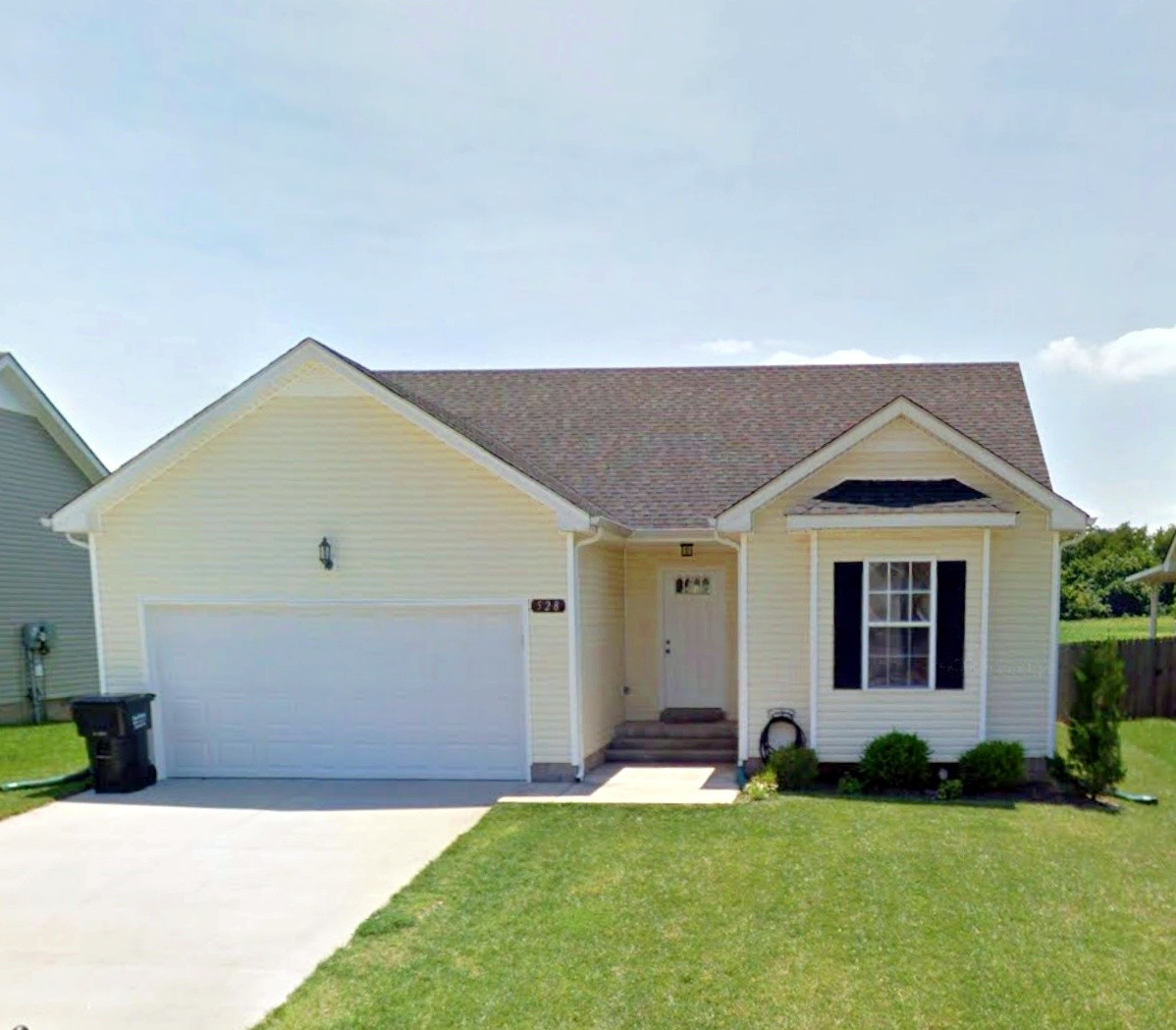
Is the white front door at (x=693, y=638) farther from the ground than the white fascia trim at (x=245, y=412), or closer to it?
closer to it

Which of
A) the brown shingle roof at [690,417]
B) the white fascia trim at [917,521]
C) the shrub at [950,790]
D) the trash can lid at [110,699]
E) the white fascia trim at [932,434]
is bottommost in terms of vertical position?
the shrub at [950,790]

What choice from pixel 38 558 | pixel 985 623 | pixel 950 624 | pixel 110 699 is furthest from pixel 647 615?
pixel 38 558

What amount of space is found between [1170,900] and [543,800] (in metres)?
5.82

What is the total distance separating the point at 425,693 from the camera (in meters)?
10.4

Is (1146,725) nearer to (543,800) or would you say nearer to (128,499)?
(543,800)

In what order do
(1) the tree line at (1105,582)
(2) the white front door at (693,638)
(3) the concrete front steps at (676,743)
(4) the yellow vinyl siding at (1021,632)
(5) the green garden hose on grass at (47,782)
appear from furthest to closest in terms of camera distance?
(1) the tree line at (1105,582), (2) the white front door at (693,638), (3) the concrete front steps at (676,743), (5) the green garden hose on grass at (47,782), (4) the yellow vinyl siding at (1021,632)

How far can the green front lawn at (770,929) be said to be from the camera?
183 inches

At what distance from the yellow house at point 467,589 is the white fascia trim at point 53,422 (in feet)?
25.3

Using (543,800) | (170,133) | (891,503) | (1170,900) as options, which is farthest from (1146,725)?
(170,133)

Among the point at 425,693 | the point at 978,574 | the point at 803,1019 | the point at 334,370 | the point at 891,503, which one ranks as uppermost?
the point at 334,370

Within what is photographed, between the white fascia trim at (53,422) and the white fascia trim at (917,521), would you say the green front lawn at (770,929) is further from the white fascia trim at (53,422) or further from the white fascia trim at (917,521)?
the white fascia trim at (53,422)

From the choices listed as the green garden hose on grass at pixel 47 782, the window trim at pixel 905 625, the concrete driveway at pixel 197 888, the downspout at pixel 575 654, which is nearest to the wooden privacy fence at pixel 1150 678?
the window trim at pixel 905 625

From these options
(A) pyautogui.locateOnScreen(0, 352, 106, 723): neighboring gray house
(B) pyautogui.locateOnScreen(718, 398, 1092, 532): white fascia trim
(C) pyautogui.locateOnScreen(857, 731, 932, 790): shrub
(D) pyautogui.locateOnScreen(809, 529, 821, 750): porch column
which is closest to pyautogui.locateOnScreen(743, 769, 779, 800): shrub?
(D) pyautogui.locateOnScreen(809, 529, 821, 750): porch column

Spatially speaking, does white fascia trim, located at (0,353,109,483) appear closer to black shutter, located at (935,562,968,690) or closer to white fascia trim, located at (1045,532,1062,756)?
black shutter, located at (935,562,968,690)
